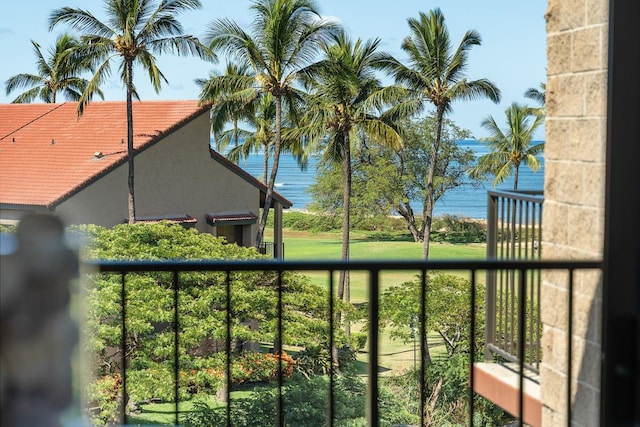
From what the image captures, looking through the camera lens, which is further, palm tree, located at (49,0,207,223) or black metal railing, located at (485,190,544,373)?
palm tree, located at (49,0,207,223)

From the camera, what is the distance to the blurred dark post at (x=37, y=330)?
3.16 ft

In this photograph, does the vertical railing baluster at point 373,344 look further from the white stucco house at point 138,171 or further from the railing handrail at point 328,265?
the white stucco house at point 138,171

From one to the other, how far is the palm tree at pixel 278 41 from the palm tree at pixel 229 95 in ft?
1.54

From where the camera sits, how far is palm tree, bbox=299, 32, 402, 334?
28.3m


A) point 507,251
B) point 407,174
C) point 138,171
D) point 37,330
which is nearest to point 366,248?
point 407,174

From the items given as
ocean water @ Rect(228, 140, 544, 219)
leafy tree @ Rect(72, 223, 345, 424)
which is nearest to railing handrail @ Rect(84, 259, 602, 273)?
leafy tree @ Rect(72, 223, 345, 424)

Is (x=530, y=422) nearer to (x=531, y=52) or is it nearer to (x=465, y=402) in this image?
(x=465, y=402)

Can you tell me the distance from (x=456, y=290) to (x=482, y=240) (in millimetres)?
19015

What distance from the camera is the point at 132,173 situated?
2756 centimetres

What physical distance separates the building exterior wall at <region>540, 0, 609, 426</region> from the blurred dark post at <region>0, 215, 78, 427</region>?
195 cm

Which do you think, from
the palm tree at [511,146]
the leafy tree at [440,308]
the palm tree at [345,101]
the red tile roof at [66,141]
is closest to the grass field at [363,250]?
the palm tree at [511,146]

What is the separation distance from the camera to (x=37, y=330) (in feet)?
3.17

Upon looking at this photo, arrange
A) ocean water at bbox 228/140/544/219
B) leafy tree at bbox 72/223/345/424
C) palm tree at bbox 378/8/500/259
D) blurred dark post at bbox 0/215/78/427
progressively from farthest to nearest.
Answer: ocean water at bbox 228/140/544/219
palm tree at bbox 378/8/500/259
leafy tree at bbox 72/223/345/424
blurred dark post at bbox 0/215/78/427

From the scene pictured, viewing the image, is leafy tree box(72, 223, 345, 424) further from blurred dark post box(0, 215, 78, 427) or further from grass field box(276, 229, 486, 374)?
Answer: blurred dark post box(0, 215, 78, 427)
